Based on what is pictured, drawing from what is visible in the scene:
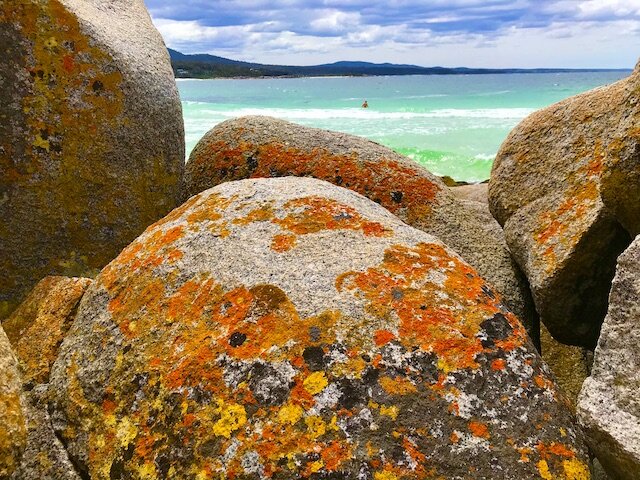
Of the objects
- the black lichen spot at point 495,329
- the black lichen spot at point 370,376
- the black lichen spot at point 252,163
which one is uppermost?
the black lichen spot at point 252,163

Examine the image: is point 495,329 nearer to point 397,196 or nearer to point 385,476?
point 385,476

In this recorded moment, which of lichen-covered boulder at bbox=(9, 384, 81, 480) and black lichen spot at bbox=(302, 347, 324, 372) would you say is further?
lichen-covered boulder at bbox=(9, 384, 81, 480)

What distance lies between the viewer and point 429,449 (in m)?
2.99

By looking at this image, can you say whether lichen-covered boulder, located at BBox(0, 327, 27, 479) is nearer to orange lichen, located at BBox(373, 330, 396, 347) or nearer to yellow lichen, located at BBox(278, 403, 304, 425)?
yellow lichen, located at BBox(278, 403, 304, 425)

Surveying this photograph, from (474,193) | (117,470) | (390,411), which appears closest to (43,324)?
(117,470)

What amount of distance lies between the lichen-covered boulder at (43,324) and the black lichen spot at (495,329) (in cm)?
286

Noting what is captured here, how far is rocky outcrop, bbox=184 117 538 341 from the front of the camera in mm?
6203

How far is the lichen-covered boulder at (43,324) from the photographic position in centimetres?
419

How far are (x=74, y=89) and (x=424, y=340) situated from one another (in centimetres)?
463

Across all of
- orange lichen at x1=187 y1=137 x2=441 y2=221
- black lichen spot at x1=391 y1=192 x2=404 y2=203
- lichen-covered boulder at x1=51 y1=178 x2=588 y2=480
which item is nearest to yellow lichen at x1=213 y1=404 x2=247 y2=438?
lichen-covered boulder at x1=51 y1=178 x2=588 y2=480

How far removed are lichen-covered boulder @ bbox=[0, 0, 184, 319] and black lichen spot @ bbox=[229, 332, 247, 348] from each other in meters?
3.59

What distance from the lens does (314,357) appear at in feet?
10.8

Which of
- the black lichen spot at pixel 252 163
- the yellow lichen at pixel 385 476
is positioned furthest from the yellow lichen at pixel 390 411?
the black lichen spot at pixel 252 163

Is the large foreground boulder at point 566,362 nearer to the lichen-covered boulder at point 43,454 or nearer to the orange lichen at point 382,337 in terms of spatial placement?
the orange lichen at point 382,337
